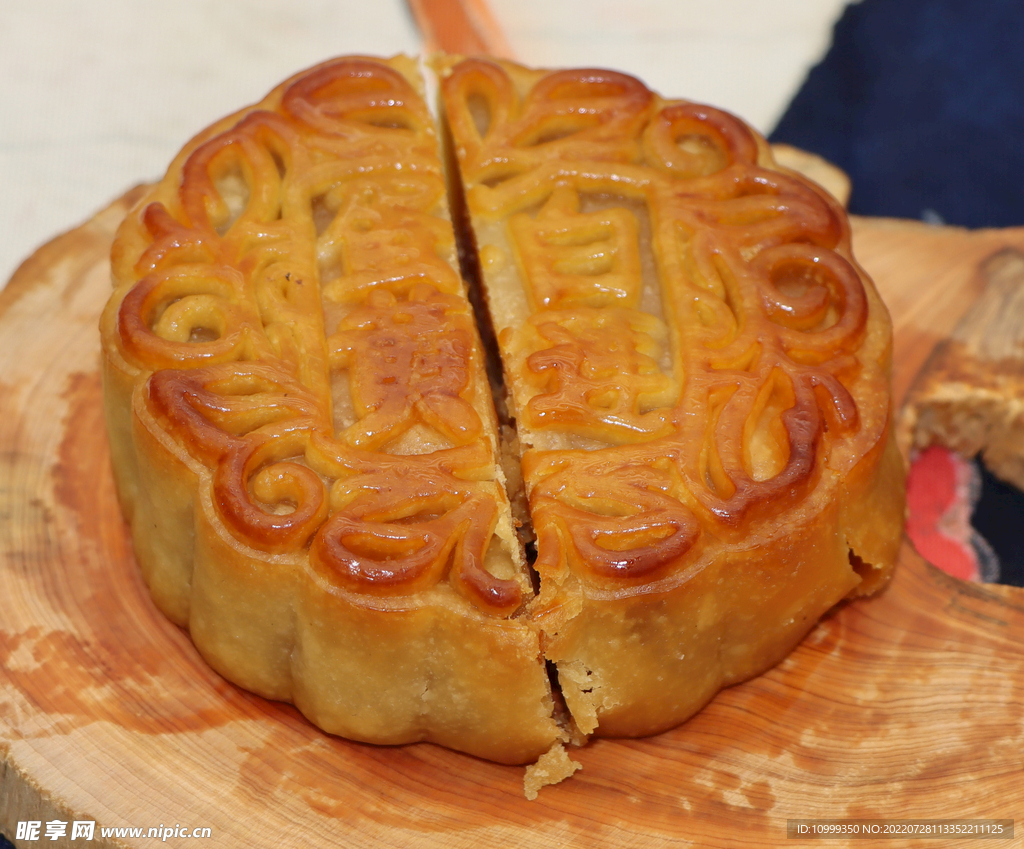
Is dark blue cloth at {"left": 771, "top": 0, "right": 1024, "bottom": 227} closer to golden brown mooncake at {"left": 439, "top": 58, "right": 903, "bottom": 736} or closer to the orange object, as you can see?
the orange object

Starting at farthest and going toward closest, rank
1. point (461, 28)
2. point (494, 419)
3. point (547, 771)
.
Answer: point (461, 28)
point (494, 419)
point (547, 771)

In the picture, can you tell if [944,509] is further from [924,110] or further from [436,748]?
[924,110]

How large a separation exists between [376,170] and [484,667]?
1454 millimetres

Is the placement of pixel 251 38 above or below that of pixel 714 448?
above

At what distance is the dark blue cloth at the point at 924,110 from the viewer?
16.3ft

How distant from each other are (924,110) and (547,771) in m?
3.66

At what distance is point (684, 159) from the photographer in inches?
136

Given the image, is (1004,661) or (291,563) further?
(1004,661)

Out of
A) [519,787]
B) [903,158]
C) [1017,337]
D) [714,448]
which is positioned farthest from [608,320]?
[903,158]

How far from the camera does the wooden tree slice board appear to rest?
2646 mm

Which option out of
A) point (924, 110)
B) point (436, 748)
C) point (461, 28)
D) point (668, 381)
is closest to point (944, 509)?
point (668, 381)

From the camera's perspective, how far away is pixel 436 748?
2.84 meters

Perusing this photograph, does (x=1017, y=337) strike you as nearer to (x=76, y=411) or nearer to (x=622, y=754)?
(x=622, y=754)

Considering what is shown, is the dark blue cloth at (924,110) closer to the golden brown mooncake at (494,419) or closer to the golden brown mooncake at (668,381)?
the golden brown mooncake at (668,381)
